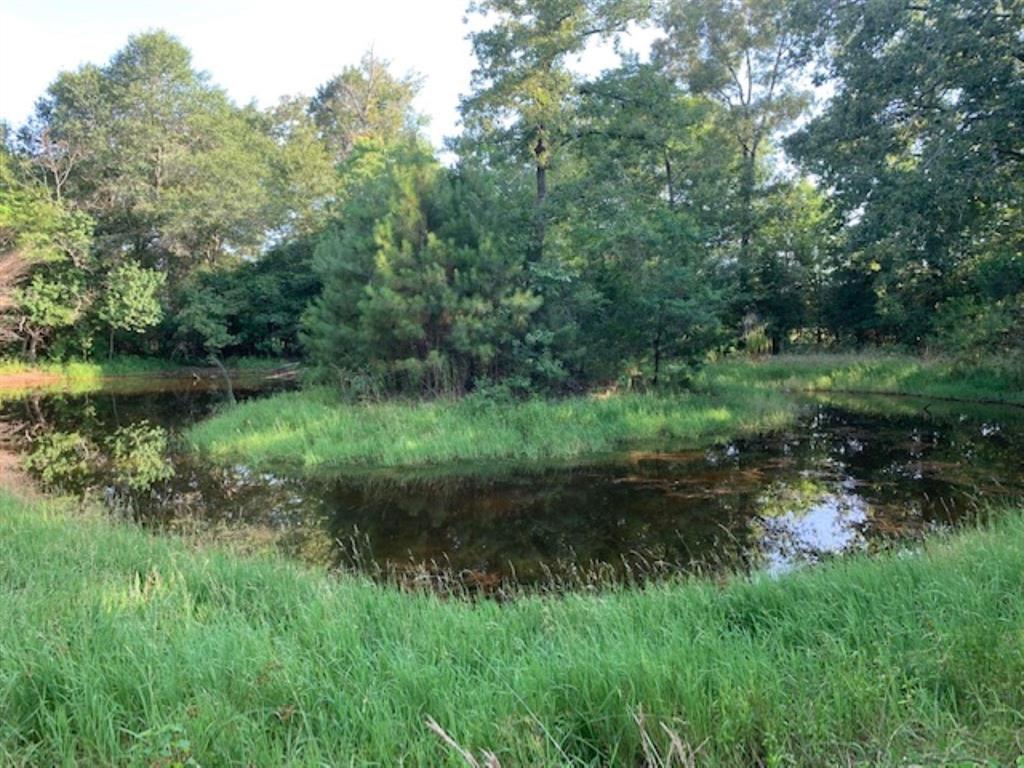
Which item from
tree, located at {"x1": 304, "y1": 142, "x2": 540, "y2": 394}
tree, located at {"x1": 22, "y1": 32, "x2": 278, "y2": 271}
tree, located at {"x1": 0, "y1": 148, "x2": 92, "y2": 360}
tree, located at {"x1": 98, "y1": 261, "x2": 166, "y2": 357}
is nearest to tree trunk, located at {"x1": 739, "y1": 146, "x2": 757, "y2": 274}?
tree, located at {"x1": 304, "y1": 142, "x2": 540, "y2": 394}

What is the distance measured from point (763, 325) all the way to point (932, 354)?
7.36 m

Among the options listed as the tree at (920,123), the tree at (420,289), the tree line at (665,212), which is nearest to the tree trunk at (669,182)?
the tree line at (665,212)

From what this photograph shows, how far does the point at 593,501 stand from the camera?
30.9 feet

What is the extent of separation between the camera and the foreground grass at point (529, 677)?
2445mm

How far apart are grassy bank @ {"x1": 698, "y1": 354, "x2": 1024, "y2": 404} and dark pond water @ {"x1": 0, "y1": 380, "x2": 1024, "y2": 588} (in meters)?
3.54

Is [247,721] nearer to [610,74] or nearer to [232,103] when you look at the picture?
[610,74]

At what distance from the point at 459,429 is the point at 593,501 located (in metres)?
4.06

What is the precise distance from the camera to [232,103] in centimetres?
3794

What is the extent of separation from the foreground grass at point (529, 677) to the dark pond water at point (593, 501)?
230 centimetres

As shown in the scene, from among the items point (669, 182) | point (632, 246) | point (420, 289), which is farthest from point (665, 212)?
point (669, 182)

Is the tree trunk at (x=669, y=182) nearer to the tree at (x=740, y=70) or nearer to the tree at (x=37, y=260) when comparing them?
the tree at (x=740, y=70)

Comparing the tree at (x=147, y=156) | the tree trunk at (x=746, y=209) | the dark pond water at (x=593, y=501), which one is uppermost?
the tree at (x=147, y=156)

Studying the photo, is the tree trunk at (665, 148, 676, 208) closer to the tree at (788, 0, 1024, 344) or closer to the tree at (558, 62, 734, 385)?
the tree at (558, 62, 734, 385)

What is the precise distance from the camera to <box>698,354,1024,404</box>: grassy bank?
1756cm
